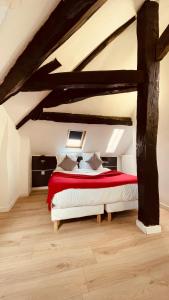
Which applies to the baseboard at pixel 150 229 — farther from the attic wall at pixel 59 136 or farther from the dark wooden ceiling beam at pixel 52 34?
the attic wall at pixel 59 136

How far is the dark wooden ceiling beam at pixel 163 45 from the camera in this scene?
84.5 inches

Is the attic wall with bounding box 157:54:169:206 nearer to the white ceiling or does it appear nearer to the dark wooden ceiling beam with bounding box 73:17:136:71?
the white ceiling

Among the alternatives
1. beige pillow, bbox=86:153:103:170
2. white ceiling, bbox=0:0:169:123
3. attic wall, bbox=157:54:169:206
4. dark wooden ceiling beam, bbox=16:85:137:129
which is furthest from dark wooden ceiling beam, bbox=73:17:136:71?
beige pillow, bbox=86:153:103:170

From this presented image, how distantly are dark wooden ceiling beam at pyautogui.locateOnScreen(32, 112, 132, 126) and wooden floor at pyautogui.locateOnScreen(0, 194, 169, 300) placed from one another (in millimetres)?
2331

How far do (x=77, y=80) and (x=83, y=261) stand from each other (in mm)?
2076

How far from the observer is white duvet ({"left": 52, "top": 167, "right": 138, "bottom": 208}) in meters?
2.44

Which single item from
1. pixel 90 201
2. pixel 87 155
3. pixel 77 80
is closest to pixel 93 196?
pixel 90 201

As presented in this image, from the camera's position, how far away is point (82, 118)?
428 cm

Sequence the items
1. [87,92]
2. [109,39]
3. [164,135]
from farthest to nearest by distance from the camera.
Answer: [164,135] < [87,92] < [109,39]

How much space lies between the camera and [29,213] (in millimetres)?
3102

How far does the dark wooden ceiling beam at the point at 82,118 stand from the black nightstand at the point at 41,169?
1.39 meters

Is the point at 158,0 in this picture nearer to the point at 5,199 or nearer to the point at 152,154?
the point at 152,154

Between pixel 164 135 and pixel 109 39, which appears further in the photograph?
pixel 164 135

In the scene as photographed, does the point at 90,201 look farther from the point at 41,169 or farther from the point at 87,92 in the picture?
the point at 41,169
